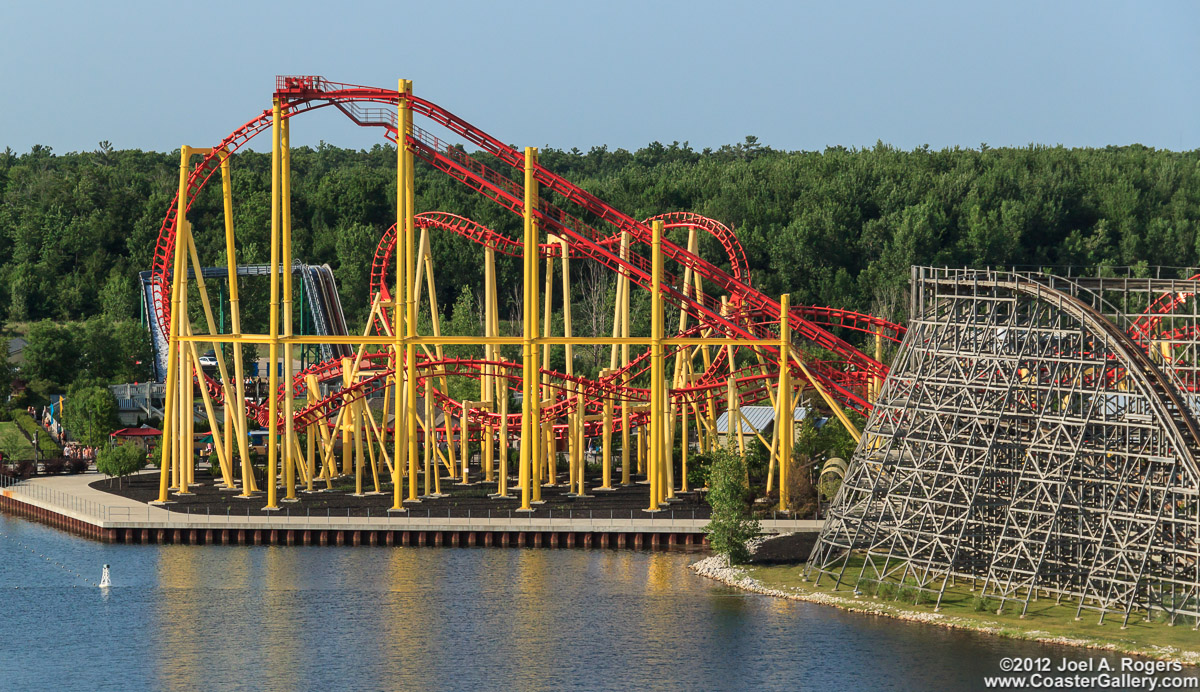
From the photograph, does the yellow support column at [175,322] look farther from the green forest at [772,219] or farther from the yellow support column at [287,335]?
the green forest at [772,219]

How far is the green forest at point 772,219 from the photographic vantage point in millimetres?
112250

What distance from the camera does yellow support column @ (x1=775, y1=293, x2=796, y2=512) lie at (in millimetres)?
56031

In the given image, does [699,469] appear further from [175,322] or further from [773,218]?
[773,218]

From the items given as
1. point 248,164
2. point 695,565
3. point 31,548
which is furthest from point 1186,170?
point 31,548

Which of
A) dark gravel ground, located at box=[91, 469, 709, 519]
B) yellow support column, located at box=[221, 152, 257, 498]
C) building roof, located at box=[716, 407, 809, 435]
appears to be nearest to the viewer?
dark gravel ground, located at box=[91, 469, 709, 519]

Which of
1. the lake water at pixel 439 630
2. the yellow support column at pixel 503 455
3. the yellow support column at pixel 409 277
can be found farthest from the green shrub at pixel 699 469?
the yellow support column at pixel 409 277

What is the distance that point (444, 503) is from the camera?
58750 mm

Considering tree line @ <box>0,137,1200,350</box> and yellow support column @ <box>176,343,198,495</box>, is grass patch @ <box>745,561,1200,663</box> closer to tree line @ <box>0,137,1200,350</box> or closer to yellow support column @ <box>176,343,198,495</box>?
yellow support column @ <box>176,343,198,495</box>

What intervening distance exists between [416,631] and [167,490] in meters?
22.2

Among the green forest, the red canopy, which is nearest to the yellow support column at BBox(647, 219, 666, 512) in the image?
the red canopy

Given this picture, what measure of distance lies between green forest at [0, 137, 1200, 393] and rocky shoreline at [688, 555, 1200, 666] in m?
57.6

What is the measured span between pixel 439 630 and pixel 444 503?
1666 cm

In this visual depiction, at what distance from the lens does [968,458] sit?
143 feet

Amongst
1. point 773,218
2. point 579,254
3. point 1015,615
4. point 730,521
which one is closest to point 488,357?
point 579,254
